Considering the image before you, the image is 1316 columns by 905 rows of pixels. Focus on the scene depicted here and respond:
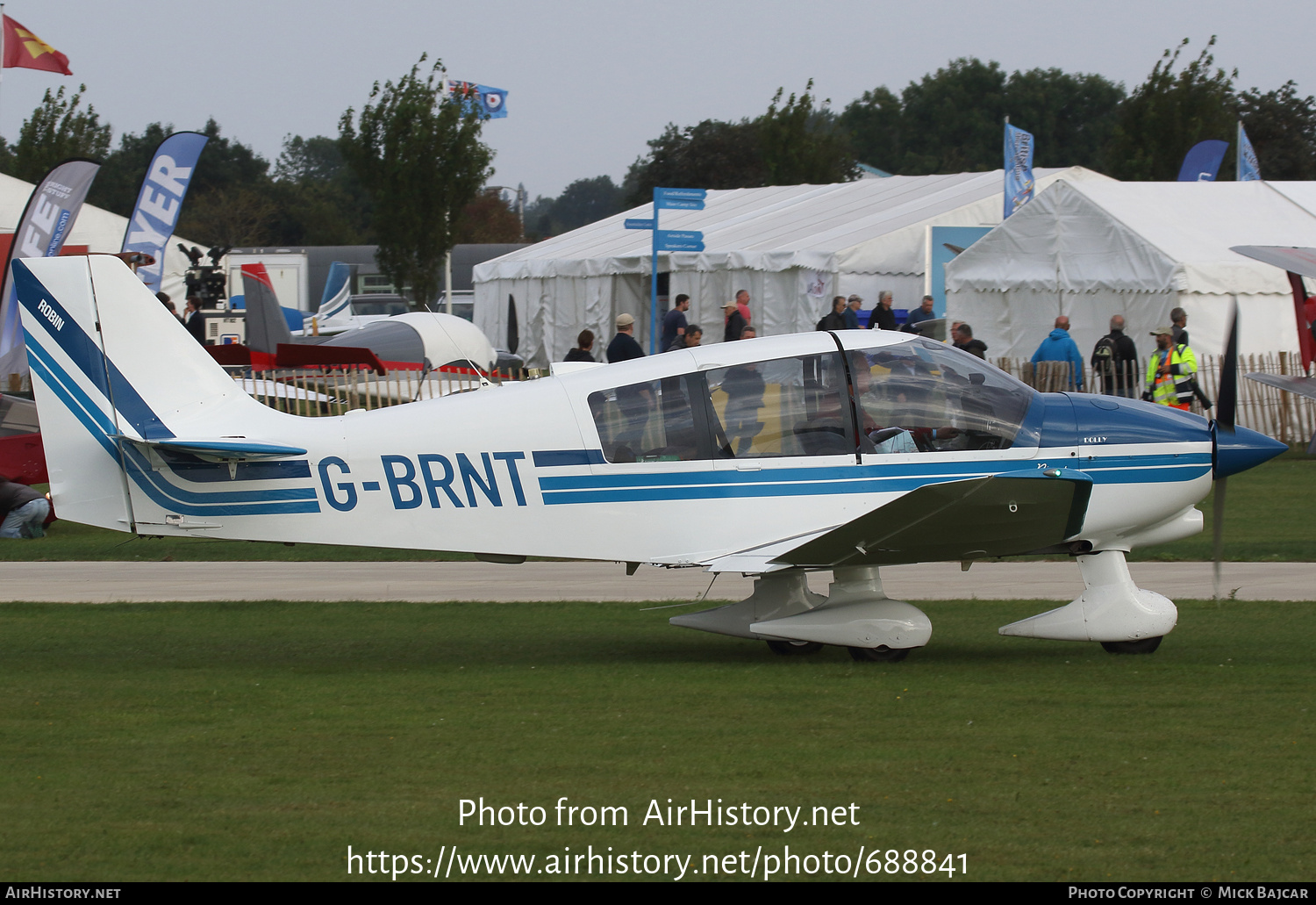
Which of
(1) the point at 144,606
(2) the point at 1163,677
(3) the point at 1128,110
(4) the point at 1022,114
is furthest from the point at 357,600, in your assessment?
(4) the point at 1022,114

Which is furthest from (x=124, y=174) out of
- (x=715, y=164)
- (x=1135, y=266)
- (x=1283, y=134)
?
(x=1135, y=266)

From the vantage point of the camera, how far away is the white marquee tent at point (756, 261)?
2972 centimetres

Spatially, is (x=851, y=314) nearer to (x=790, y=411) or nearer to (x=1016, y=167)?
(x=1016, y=167)

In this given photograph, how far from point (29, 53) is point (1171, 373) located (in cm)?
1948

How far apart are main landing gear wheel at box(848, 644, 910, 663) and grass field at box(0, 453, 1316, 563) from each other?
513 cm

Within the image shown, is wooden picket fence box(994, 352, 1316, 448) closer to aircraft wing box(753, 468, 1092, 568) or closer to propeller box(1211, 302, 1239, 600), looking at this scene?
propeller box(1211, 302, 1239, 600)

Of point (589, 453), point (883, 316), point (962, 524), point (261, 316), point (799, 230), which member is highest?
point (799, 230)

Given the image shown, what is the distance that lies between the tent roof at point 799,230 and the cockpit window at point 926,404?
18.4 metres

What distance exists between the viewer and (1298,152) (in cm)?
6962

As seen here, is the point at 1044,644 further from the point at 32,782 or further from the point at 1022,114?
the point at 1022,114

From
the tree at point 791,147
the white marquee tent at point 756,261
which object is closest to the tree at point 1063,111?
the tree at point 791,147

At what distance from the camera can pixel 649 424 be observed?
26.2 feet

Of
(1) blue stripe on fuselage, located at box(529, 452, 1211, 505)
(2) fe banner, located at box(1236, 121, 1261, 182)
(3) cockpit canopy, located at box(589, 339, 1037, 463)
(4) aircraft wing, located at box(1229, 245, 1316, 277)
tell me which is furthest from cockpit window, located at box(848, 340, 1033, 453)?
(2) fe banner, located at box(1236, 121, 1261, 182)

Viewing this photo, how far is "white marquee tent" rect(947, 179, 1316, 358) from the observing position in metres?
21.2
